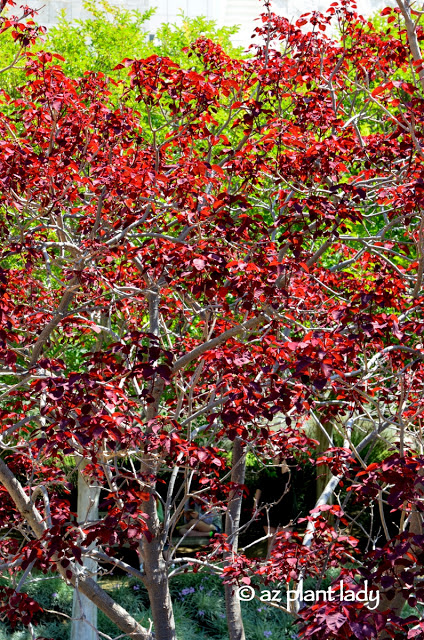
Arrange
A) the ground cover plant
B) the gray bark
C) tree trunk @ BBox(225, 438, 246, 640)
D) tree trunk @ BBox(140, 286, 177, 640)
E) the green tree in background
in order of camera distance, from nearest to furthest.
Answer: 1. the ground cover plant
2. the gray bark
3. tree trunk @ BBox(140, 286, 177, 640)
4. tree trunk @ BBox(225, 438, 246, 640)
5. the green tree in background

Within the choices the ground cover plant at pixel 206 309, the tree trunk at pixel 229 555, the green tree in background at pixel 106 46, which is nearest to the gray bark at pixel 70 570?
the ground cover plant at pixel 206 309

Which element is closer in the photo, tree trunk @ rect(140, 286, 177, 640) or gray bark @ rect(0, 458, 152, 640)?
gray bark @ rect(0, 458, 152, 640)

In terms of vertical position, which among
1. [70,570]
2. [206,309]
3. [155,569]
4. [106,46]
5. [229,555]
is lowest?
[229,555]

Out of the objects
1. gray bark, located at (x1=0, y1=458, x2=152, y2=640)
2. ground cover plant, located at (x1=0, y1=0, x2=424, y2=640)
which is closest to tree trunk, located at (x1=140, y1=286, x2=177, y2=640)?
ground cover plant, located at (x1=0, y1=0, x2=424, y2=640)

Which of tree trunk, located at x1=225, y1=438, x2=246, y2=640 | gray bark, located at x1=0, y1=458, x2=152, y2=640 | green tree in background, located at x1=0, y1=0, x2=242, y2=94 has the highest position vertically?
green tree in background, located at x1=0, y1=0, x2=242, y2=94

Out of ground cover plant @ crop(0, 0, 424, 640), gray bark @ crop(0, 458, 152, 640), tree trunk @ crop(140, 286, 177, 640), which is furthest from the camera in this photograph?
tree trunk @ crop(140, 286, 177, 640)

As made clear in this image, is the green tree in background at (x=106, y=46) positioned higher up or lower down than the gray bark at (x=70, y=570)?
higher up

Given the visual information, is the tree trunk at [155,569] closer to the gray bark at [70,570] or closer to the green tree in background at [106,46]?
the gray bark at [70,570]

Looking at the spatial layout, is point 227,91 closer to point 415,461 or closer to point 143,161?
point 143,161

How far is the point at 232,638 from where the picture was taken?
555 cm

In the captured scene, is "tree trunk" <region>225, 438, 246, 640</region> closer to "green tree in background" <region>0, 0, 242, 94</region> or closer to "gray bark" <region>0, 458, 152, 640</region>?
"gray bark" <region>0, 458, 152, 640</region>

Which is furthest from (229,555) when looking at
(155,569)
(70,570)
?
(70,570)

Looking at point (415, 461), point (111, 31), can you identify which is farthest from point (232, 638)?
point (111, 31)

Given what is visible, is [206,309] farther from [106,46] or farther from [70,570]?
[106,46]
